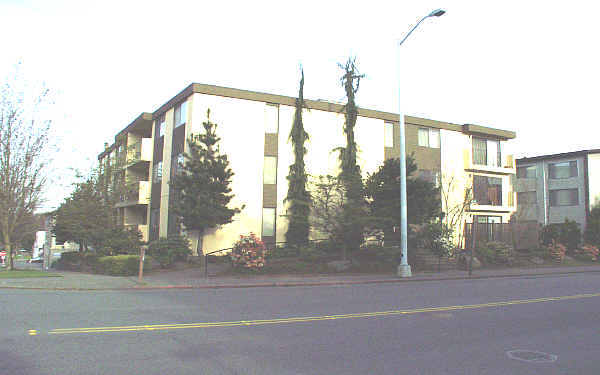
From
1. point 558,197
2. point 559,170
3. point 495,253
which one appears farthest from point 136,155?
point 559,170

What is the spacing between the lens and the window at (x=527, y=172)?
50741 mm

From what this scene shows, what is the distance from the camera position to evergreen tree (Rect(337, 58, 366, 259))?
76.4ft

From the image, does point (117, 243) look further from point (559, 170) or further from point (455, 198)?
point (559, 170)

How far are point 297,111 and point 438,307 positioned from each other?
18943 mm

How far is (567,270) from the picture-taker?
89.9 feet

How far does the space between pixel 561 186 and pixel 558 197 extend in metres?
1.16

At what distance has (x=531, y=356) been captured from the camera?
702 centimetres

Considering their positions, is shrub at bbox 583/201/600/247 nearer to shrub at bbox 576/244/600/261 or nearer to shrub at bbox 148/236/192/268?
shrub at bbox 576/244/600/261

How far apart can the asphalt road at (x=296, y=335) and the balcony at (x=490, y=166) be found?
22993 millimetres

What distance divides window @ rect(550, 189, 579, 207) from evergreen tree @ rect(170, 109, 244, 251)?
37.7m

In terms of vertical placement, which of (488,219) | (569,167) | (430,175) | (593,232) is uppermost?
(569,167)

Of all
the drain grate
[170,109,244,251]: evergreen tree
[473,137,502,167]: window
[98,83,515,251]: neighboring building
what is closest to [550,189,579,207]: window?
[98,83,515,251]: neighboring building

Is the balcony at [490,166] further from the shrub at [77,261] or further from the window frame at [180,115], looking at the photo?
the shrub at [77,261]

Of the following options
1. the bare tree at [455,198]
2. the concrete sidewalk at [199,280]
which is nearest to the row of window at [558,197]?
the bare tree at [455,198]
